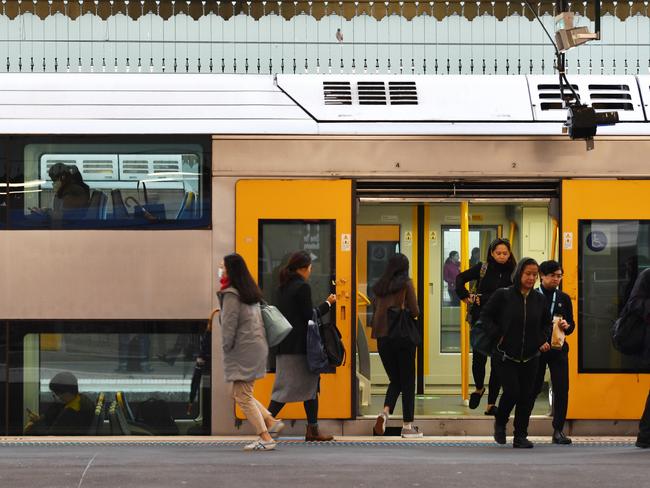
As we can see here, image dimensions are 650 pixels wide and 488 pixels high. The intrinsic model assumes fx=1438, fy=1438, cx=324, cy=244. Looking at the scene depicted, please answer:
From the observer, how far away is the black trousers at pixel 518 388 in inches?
392

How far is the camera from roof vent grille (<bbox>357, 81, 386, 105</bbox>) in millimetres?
11031

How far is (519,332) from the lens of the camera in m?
9.88

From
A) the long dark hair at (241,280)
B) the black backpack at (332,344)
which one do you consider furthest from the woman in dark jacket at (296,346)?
the long dark hair at (241,280)

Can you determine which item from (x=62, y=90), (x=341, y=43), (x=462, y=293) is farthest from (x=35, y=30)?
(x=462, y=293)

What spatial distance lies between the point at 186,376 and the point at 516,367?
247cm

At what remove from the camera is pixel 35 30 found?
37.2 feet

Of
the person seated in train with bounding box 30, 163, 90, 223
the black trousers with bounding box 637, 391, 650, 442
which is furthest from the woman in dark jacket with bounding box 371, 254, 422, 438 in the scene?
the person seated in train with bounding box 30, 163, 90, 223

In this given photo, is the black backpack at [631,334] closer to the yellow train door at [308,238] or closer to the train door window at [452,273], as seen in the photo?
the yellow train door at [308,238]

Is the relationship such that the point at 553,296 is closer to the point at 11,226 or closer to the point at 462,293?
the point at 462,293

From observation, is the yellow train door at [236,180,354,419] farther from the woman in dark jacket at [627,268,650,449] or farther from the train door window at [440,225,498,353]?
the train door window at [440,225,498,353]

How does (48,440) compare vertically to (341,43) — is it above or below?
below

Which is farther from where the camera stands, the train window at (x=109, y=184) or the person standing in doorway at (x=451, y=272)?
the person standing in doorway at (x=451, y=272)

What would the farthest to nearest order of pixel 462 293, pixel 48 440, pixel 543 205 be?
pixel 543 205 < pixel 462 293 < pixel 48 440

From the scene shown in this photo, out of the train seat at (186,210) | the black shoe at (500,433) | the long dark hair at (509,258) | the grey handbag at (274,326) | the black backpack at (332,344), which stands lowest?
the black shoe at (500,433)
